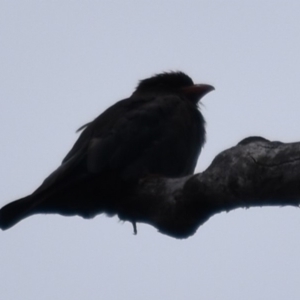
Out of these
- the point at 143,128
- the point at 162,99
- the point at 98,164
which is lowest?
the point at 98,164

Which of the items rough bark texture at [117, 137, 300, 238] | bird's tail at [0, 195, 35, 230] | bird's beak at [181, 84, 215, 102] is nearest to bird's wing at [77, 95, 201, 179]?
bird's beak at [181, 84, 215, 102]

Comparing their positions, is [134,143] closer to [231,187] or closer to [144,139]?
[144,139]

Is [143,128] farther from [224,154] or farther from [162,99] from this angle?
[224,154]

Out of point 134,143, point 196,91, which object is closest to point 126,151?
point 134,143

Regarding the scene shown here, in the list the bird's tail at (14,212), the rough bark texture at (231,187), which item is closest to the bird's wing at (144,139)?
the bird's tail at (14,212)

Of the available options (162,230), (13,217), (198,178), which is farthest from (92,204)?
(198,178)

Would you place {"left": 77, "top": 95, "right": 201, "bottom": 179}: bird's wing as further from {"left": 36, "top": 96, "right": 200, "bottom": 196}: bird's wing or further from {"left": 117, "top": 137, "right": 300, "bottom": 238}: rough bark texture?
{"left": 117, "top": 137, "right": 300, "bottom": 238}: rough bark texture

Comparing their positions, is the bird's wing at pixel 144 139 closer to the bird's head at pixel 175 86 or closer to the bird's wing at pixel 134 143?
the bird's wing at pixel 134 143
